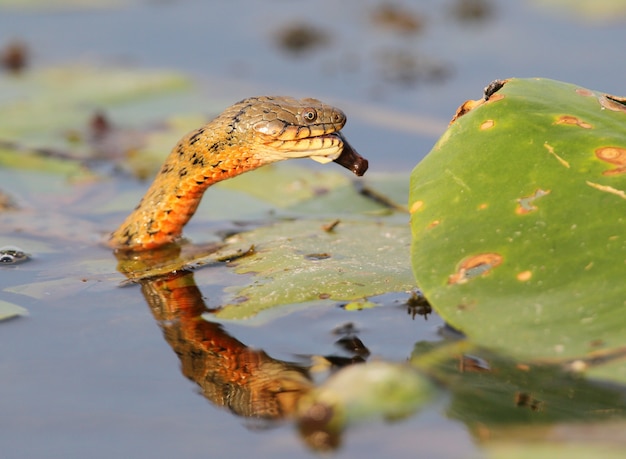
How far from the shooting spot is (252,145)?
185 inches

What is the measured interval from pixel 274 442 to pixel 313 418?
127mm

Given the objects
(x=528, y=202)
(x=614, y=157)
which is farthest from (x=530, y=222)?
(x=614, y=157)

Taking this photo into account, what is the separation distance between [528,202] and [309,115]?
4.97 feet

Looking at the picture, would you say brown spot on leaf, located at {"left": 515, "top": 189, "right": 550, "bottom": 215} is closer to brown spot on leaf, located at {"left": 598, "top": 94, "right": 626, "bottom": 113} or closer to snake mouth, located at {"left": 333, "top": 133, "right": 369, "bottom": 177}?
brown spot on leaf, located at {"left": 598, "top": 94, "right": 626, "bottom": 113}

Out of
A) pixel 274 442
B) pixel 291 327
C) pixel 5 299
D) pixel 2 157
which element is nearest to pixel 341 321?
pixel 291 327

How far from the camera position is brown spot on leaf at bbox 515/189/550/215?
3.38m

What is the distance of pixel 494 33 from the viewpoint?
10492mm

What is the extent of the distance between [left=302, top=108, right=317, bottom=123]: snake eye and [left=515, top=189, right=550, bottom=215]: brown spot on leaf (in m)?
1.48

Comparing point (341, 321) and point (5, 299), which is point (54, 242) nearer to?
point (5, 299)

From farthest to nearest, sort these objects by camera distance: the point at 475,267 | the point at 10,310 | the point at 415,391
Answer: the point at 10,310 → the point at 475,267 → the point at 415,391

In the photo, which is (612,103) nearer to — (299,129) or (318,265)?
(318,265)

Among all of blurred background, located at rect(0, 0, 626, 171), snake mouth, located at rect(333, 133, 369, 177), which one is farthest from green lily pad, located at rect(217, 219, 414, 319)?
blurred background, located at rect(0, 0, 626, 171)

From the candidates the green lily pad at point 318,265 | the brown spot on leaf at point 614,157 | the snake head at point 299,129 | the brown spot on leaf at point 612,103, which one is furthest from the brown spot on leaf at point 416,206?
the snake head at point 299,129

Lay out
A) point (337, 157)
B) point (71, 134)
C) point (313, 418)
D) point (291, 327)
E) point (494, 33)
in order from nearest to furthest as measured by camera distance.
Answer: point (313, 418) → point (291, 327) → point (337, 157) → point (71, 134) → point (494, 33)
